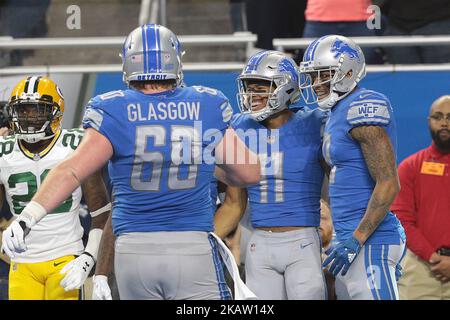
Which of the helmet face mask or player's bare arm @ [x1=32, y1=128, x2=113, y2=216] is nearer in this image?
player's bare arm @ [x1=32, y1=128, x2=113, y2=216]

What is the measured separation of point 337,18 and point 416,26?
72 cm

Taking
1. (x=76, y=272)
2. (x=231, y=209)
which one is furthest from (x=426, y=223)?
(x=76, y=272)

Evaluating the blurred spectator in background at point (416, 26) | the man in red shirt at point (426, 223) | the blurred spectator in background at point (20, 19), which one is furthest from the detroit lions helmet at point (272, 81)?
the blurred spectator in background at point (20, 19)

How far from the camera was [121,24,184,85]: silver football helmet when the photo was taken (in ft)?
14.7

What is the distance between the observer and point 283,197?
5.41 meters

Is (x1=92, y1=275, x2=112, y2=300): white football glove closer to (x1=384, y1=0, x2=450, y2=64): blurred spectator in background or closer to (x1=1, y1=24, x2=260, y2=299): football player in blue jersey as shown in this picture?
(x1=1, y1=24, x2=260, y2=299): football player in blue jersey

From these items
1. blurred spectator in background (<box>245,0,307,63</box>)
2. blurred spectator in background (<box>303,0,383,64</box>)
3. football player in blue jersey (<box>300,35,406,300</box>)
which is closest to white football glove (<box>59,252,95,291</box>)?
football player in blue jersey (<box>300,35,406,300</box>)

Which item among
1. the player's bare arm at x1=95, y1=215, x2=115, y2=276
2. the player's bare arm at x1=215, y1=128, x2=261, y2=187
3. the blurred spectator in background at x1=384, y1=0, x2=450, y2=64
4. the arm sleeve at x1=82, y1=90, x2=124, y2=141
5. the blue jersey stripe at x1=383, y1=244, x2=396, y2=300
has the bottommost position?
the blue jersey stripe at x1=383, y1=244, x2=396, y2=300

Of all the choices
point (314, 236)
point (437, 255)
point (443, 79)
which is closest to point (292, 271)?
point (314, 236)

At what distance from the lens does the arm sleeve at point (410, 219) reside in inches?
259

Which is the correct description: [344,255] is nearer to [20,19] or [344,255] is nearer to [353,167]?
[353,167]

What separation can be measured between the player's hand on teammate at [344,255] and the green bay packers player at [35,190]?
138 centimetres

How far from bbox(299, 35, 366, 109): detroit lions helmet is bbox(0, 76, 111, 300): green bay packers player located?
1.35m

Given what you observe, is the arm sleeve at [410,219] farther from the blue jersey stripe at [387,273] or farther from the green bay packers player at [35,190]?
the green bay packers player at [35,190]
